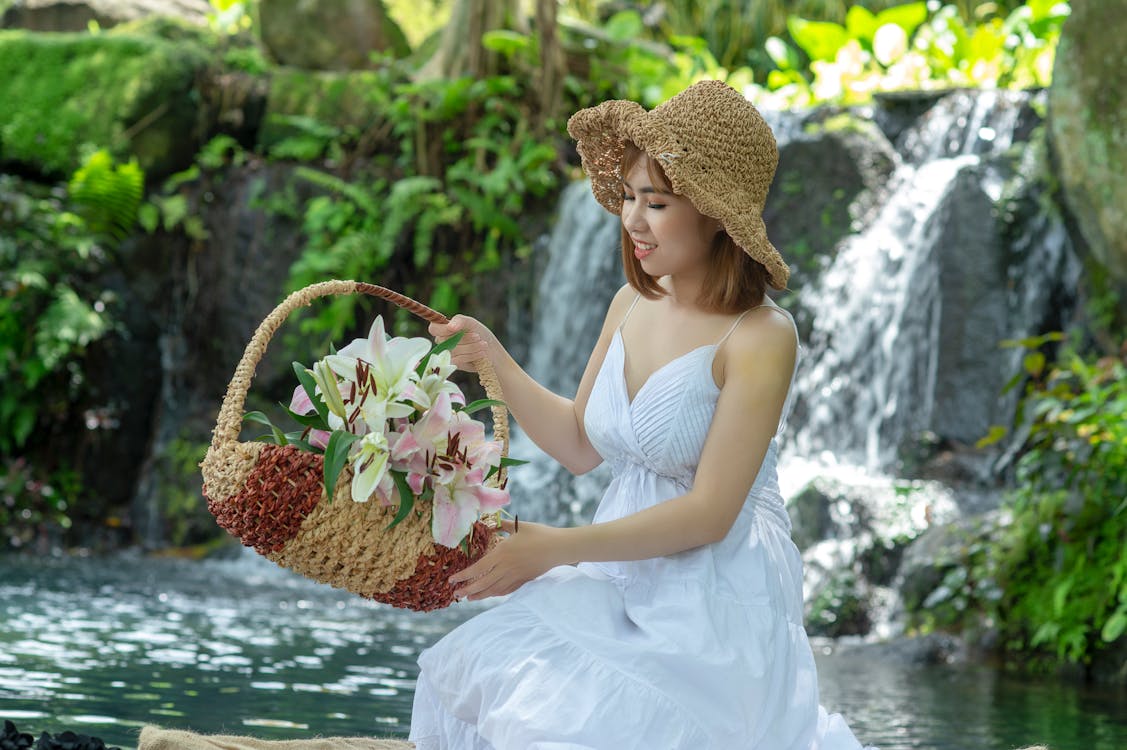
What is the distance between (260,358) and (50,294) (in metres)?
8.31

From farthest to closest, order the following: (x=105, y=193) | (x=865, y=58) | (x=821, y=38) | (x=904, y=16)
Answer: (x=821, y=38), (x=904, y=16), (x=865, y=58), (x=105, y=193)

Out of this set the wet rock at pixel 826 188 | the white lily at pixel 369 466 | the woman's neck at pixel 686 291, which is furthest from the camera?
the wet rock at pixel 826 188

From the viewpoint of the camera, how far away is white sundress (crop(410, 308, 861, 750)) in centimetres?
245

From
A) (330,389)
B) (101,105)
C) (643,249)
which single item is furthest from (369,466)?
(101,105)

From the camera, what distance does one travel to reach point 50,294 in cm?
1039

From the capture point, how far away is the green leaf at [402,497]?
7.83 ft

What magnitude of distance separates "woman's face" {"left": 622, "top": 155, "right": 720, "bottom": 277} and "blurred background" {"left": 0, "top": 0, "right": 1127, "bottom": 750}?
2.50 metres

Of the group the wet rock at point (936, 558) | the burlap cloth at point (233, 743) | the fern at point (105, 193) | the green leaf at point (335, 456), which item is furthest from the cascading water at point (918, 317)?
the green leaf at point (335, 456)

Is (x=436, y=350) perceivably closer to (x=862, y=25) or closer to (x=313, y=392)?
(x=313, y=392)

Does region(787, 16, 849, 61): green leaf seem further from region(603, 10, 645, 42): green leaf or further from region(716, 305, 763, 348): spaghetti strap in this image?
region(716, 305, 763, 348): spaghetti strap

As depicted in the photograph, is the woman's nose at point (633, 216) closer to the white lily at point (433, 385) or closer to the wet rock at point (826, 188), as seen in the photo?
the white lily at point (433, 385)

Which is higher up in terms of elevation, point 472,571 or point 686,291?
point 686,291

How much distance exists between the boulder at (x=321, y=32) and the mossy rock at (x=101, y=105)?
1.04 meters

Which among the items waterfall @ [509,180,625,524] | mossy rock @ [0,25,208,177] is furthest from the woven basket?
mossy rock @ [0,25,208,177]
